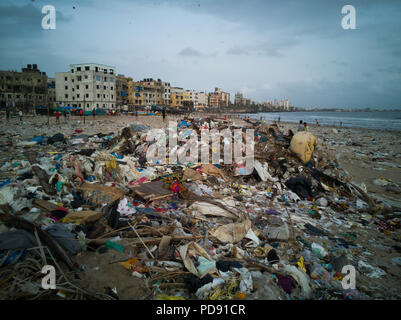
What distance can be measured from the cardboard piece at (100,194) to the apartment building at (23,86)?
45.1 meters

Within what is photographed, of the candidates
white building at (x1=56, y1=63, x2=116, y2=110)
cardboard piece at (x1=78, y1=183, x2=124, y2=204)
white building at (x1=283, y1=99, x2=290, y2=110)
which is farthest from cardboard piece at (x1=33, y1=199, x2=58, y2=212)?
white building at (x1=283, y1=99, x2=290, y2=110)

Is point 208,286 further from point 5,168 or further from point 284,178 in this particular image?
point 5,168

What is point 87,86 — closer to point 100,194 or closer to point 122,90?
point 122,90

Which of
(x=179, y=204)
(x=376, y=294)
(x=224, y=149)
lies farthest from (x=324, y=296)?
(x=224, y=149)

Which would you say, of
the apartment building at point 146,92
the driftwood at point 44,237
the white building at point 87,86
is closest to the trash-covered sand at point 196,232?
the driftwood at point 44,237

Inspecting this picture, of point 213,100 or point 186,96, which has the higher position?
point 213,100

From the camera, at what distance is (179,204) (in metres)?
4.70

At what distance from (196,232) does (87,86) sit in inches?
1775

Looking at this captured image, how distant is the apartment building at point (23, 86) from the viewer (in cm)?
4025

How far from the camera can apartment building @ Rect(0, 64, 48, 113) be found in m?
40.2

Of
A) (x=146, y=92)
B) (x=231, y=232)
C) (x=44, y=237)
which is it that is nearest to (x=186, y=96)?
(x=146, y=92)

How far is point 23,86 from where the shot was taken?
41.8 m

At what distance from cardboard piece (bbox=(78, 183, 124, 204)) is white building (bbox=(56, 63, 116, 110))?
40.9 metres
